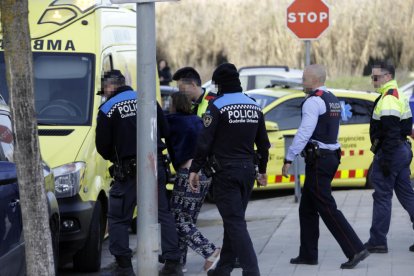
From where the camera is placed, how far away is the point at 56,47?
32.0ft

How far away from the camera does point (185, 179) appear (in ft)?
27.5

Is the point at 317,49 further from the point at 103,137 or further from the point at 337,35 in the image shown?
the point at 103,137

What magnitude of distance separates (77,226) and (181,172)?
100cm

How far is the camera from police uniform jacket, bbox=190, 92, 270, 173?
754 centimetres

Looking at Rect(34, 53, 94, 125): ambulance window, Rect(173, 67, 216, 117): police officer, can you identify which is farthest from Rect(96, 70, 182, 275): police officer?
Rect(34, 53, 94, 125): ambulance window

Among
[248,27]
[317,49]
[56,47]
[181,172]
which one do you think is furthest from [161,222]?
[248,27]

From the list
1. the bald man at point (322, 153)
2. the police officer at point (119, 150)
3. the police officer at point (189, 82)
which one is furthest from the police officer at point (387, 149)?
the police officer at point (119, 150)

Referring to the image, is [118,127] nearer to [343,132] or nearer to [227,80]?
[227,80]

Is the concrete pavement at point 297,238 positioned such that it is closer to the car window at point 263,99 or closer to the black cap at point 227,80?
the car window at point 263,99

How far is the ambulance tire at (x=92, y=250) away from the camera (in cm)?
866

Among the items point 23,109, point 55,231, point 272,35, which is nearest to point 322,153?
point 55,231

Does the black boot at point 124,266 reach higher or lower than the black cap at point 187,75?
lower

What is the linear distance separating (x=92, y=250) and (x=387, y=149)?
9.10 feet

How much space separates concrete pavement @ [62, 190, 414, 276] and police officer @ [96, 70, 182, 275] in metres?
0.96
